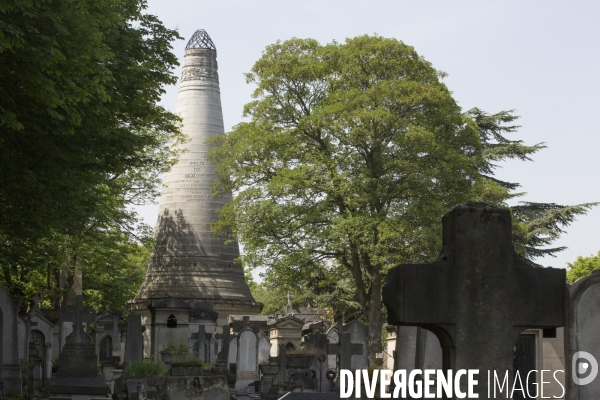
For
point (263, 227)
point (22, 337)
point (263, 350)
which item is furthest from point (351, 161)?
point (22, 337)

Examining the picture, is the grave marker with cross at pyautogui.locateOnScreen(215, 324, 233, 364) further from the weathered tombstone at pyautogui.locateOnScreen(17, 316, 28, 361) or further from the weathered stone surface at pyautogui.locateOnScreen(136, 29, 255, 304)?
the weathered stone surface at pyautogui.locateOnScreen(136, 29, 255, 304)

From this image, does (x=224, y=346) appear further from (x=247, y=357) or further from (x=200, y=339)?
(x=247, y=357)

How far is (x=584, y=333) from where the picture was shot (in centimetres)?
1246

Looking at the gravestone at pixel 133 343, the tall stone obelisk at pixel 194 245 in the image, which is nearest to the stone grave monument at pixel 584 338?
the gravestone at pixel 133 343

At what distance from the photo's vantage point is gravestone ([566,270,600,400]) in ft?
40.6

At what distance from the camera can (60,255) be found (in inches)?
1310

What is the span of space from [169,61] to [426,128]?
1196 centimetres

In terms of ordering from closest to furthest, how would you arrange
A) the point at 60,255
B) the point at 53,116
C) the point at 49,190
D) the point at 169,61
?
1. the point at 53,116
2. the point at 49,190
3. the point at 169,61
4. the point at 60,255

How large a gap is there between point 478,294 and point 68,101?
843 cm

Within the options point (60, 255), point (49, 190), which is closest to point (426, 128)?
point (60, 255)

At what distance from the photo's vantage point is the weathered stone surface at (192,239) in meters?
41.6

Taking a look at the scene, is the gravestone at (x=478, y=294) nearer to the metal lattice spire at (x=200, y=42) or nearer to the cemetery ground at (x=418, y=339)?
the cemetery ground at (x=418, y=339)

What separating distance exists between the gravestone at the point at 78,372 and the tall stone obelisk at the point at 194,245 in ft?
76.1

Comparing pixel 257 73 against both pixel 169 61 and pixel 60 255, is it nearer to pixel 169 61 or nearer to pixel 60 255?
pixel 60 255
